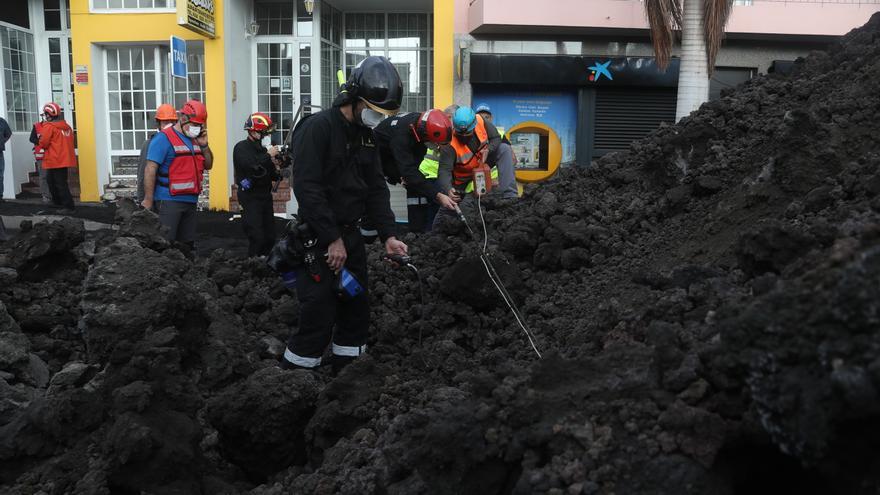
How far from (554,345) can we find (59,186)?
1249cm

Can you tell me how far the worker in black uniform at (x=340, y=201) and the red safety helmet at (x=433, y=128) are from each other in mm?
1702

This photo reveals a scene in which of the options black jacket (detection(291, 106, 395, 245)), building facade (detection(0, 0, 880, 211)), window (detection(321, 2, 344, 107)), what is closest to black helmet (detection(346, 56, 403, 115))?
black jacket (detection(291, 106, 395, 245))

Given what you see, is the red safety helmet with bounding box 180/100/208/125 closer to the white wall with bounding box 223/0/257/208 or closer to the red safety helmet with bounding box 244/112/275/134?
the red safety helmet with bounding box 244/112/275/134

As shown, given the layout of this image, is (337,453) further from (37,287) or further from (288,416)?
(37,287)

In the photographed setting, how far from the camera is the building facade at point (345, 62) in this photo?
46.6 feet

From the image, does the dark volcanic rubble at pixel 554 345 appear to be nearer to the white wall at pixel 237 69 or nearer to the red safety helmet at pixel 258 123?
the red safety helmet at pixel 258 123

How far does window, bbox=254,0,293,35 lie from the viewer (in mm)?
15945

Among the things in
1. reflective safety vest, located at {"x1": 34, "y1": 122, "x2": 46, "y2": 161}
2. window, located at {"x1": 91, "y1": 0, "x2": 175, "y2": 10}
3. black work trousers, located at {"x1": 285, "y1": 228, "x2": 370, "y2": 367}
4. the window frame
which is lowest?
black work trousers, located at {"x1": 285, "y1": 228, "x2": 370, "y2": 367}

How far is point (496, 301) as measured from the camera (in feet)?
18.9

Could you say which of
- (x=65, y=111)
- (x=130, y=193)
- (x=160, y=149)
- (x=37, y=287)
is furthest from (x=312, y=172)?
(x=65, y=111)

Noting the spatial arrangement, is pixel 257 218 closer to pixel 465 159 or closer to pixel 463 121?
pixel 465 159

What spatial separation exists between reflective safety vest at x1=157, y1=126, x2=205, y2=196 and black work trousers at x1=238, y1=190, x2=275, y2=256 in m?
0.72

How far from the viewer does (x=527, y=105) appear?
14844 mm

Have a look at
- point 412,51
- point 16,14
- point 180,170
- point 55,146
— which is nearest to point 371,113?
point 180,170
